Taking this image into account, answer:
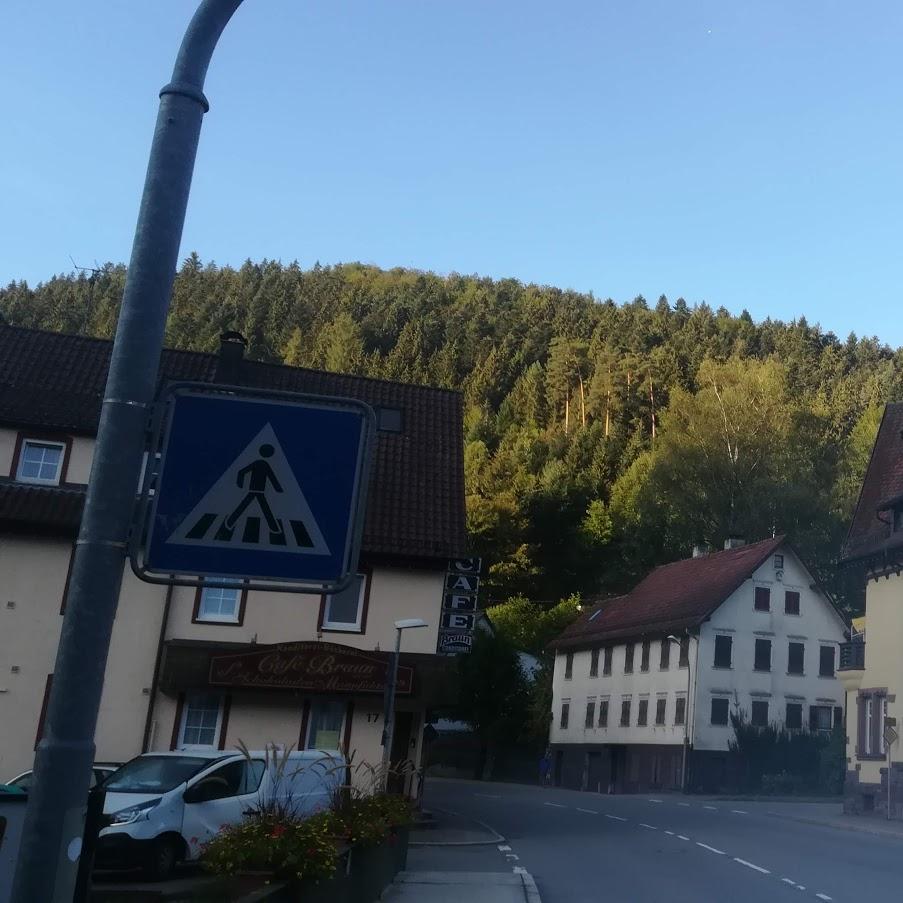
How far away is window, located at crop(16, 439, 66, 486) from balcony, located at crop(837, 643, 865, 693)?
26732 millimetres

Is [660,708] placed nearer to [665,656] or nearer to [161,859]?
[665,656]

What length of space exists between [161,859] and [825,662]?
148 ft

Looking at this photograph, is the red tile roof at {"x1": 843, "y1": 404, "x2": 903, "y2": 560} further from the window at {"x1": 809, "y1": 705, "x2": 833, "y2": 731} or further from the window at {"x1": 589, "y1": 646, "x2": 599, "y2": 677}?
the window at {"x1": 589, "y1": 646, "x2": 599, "y2": 677}

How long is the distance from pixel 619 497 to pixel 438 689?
57.7 metres

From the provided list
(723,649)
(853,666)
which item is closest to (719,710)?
(723,649)

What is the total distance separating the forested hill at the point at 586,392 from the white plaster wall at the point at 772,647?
9.10m

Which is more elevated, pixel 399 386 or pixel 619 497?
pixel 619 497

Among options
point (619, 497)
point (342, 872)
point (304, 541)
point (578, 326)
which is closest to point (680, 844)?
point (342, 872)

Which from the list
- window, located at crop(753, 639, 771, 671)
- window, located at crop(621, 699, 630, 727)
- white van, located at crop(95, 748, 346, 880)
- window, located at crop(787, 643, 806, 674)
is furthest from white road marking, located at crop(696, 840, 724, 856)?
window, located at crop(621, 699, 630, 727)

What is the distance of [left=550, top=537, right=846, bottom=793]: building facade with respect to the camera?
50.9 m

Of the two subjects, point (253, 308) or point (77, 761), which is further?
point (253, 308)

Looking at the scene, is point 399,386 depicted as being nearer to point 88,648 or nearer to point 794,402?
point 88,648

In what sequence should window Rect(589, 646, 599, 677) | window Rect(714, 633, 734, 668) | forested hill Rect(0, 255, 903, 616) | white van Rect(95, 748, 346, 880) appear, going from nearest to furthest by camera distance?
white van Rect(95, 748, 346, 880)
window Rect(714, 633, 734, 668)
window Rect(589, 646, 599, 677)
forested hill Rect(0, 255, 903, 616)

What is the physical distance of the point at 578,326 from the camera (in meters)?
117
